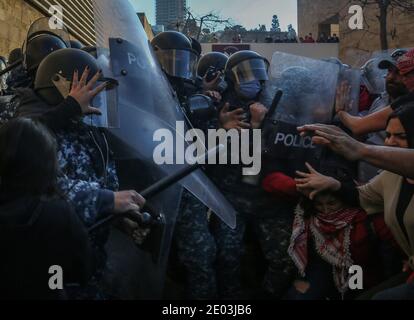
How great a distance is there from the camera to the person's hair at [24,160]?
1.50m

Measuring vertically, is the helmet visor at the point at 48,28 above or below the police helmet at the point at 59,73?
above

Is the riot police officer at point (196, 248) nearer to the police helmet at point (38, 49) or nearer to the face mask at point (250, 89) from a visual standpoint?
the face mask at point (250, 89)

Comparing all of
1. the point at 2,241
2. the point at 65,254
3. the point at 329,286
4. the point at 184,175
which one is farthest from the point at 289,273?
the point at 2,241

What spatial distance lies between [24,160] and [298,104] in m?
1.50

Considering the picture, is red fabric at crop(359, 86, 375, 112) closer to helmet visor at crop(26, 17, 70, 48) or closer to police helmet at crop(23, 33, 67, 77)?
police helmet at crop(23, 33, 67, 77)

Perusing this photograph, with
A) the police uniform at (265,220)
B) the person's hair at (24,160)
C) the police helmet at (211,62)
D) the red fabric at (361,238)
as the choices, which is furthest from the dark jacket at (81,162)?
the police helmet at (211,62)

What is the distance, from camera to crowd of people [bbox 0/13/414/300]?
152 cm

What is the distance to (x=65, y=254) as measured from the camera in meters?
1.54

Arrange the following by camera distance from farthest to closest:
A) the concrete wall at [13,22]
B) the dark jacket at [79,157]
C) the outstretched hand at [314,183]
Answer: the concrete wall at [13,22] → the outstretched hand at [314,183] → the dark jacket at [79,157]

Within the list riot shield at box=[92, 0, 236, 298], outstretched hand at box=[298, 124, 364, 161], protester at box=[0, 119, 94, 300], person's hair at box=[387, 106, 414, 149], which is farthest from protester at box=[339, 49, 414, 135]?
protester at box=[0, 119, 94, 300]

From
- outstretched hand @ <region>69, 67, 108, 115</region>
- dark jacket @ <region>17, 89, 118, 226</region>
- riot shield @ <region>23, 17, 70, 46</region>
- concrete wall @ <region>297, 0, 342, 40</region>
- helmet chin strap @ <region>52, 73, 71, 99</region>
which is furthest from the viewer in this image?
concrete wall @ <region>297, 0, 342, 40</region>

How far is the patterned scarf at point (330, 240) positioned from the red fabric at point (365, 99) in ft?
2.70

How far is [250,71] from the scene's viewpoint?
3.02 meters

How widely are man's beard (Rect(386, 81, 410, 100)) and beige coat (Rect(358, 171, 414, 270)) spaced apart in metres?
0.59
